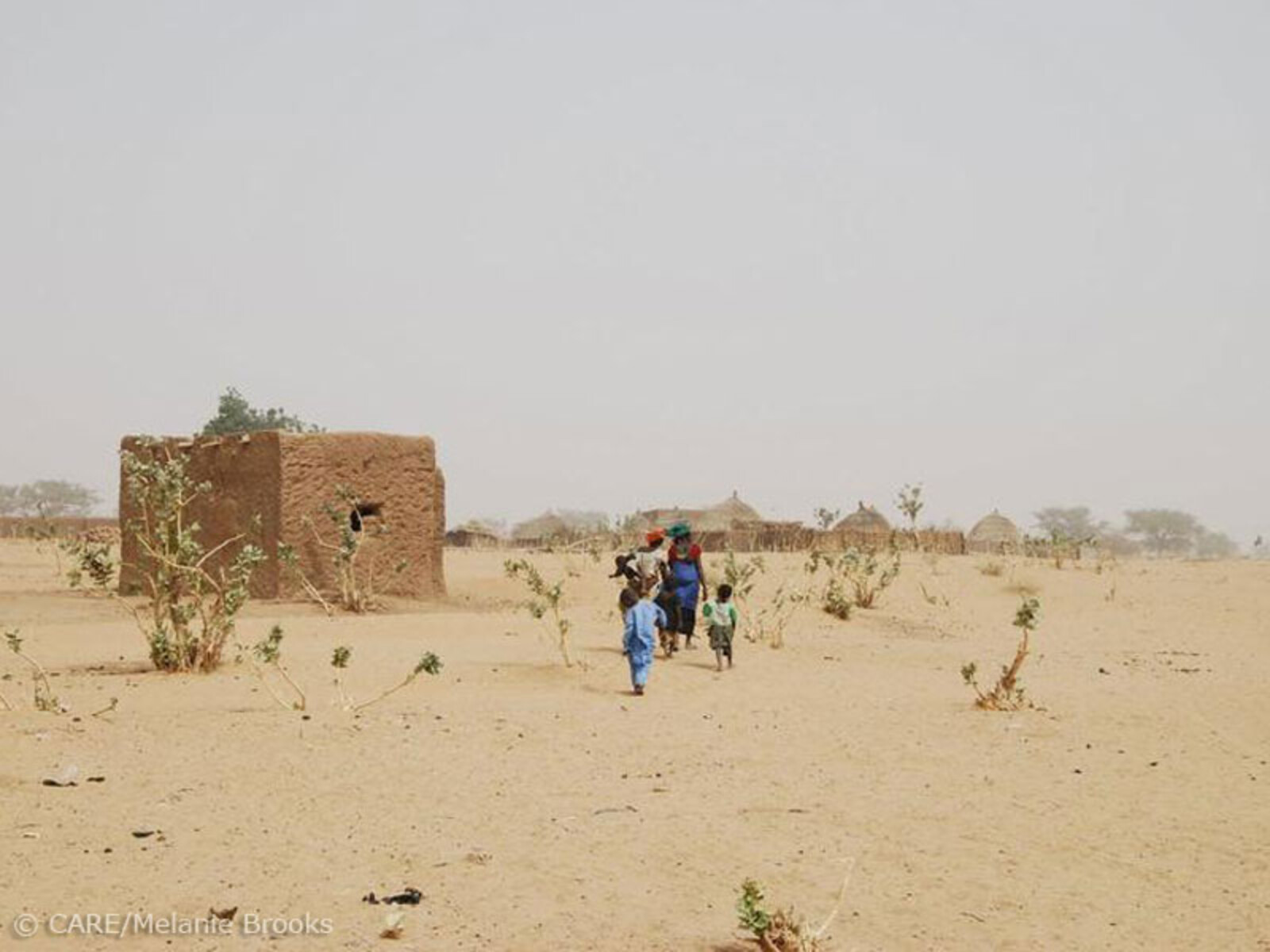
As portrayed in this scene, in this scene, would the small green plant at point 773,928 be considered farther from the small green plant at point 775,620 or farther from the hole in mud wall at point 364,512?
the hole in mud wall at point 364,512

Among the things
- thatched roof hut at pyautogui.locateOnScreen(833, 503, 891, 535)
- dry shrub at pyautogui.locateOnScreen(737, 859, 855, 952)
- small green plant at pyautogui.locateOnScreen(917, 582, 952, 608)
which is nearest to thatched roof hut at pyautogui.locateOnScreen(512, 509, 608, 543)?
thatched roof hut at pyautogui.locateOnScreen(833, 503, 891, 535)

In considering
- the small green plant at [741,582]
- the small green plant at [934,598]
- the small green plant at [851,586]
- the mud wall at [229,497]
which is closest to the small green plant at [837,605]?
the small green plant at [851,586]

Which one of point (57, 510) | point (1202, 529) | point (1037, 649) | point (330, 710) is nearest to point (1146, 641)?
point (1037, 649)

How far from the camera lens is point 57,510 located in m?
69.3

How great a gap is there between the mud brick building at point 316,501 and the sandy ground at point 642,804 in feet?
15.5

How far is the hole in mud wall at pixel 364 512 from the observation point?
56.7 feet

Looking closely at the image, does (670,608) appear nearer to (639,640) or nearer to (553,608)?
(553,608)

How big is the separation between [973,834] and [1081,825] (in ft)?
1.99

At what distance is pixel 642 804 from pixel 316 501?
11.1 metres

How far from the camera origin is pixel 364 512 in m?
Answer: 17.4

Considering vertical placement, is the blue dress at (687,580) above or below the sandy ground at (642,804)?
above

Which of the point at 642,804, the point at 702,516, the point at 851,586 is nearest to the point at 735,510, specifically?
the point at 702,516

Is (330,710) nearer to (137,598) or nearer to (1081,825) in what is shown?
(1081,825)

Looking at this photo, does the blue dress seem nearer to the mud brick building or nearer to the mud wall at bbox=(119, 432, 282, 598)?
the mud brick building
